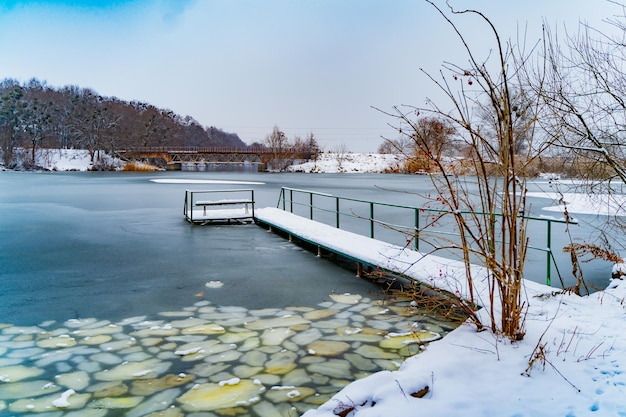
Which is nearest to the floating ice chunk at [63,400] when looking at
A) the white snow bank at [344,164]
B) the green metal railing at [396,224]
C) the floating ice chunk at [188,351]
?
the floating ice chunk at [188,351]

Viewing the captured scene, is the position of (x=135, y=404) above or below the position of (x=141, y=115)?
below

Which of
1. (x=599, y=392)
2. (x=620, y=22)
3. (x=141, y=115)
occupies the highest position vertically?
(x=141, y=115)

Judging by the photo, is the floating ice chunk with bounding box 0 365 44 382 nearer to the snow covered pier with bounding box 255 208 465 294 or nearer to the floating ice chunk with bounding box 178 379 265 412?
the floating ice chunk with bounding box 178 379 265 412

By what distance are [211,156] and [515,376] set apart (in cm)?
9006

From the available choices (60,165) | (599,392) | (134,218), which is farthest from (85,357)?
(60,165)

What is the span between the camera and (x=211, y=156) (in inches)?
3558

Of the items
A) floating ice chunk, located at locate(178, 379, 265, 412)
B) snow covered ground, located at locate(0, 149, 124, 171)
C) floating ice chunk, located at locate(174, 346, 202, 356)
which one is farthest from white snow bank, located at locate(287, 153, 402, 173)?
floating ice chunk, located at locate(178, 379, 265, 412)

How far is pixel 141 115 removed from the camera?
413 feet

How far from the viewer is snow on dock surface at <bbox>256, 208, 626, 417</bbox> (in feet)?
9.71

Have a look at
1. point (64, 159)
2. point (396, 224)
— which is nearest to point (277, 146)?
point (64, 159)

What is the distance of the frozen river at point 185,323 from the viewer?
12.3 feet

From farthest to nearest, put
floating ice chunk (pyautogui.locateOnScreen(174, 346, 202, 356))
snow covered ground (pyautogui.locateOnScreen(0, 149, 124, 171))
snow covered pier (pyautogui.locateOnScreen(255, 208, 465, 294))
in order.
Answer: snow covered ground (pyautogui.locateOnScreen(0, 149, 124, 171)), snow covered pier (pyautogui.locateOnScreen(255, 208, 465, 294)), floating ice chunk (pyautogui.locateOnScreen(174, 346, 202, 356))

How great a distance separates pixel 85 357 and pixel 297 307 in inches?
93.0

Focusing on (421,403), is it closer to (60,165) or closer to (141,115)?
(60,165)
